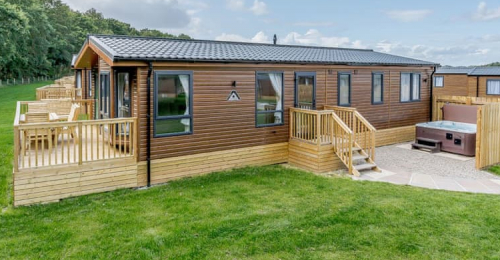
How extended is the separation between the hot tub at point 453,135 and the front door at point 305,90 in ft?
13.1

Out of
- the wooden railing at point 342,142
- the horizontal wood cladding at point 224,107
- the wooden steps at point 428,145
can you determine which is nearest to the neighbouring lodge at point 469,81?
the wooden steps at point 428,145

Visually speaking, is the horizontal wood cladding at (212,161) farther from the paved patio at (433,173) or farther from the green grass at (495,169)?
the green grass at (495,169)

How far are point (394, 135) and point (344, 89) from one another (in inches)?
114

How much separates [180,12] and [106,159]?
21.1 meters

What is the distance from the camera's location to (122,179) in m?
7.47

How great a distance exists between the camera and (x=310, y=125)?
9.74 meters

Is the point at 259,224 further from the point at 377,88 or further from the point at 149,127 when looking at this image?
the point at 377,88

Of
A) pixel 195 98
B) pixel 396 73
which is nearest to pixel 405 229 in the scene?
pixel 195 98

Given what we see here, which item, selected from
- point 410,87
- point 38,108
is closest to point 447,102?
point 410,87

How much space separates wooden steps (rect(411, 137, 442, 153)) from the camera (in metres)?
11.4

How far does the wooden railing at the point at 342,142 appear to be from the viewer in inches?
345

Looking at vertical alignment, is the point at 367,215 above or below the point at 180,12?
below

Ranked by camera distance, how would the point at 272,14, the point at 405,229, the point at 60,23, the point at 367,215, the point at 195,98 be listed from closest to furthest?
the point at 405,229
the point at 367,215
the point at 195,98
the point at 272,14
the point at 60,23

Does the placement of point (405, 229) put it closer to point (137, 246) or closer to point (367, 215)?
point (367, 215)
